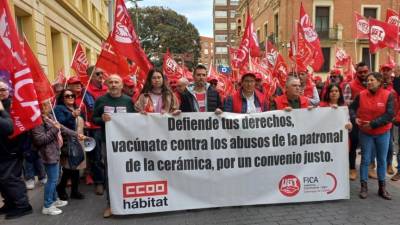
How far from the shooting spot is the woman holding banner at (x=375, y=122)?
4.99m

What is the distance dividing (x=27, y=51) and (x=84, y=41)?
53.1 feet

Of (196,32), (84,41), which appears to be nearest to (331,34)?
(84,41)

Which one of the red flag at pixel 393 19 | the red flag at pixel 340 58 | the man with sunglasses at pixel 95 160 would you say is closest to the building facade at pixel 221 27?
the red flag at pixel 340 58

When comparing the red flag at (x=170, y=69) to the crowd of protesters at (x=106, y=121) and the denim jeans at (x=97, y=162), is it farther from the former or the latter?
the denim jeans at (x=97, y=162)

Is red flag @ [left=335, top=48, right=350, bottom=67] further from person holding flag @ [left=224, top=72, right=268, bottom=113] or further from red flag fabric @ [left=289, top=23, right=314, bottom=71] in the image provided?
person holding flag @ [left=224, top=72, right=268, bottom=113]

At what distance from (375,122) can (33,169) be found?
5.11 meters

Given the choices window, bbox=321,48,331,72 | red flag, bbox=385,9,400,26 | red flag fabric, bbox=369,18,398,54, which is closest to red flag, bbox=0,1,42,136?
red flag fabric, bbox=369,18,398,54

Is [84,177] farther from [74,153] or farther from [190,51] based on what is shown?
[190,51]

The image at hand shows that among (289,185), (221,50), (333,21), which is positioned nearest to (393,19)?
(289,185)

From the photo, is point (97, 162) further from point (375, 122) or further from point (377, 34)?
point (377, 34)

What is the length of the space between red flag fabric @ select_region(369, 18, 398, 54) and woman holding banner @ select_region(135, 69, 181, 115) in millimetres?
6788

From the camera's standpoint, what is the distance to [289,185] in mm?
4887

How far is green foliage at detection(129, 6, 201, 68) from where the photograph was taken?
52.3 m

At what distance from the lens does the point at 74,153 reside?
16.9ft
